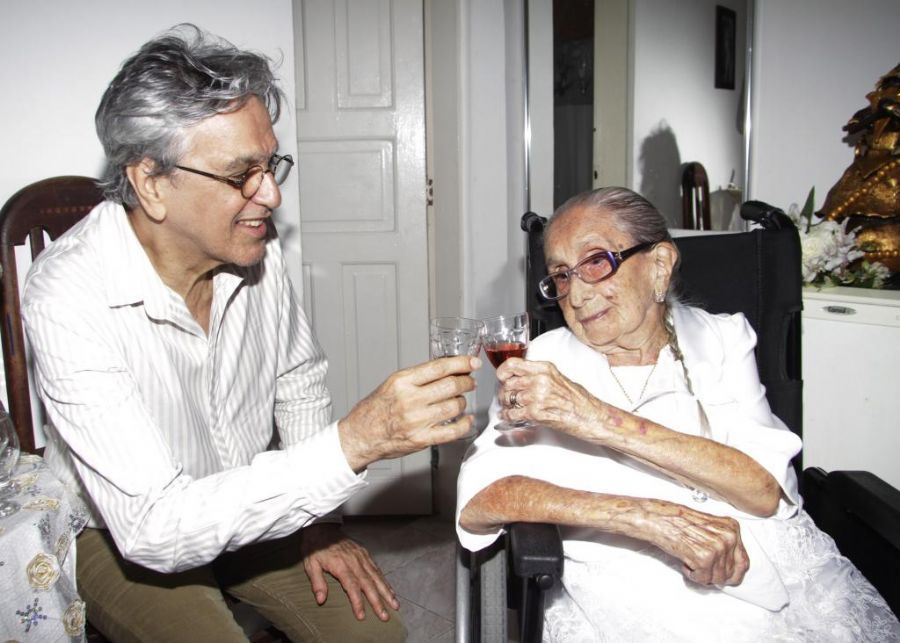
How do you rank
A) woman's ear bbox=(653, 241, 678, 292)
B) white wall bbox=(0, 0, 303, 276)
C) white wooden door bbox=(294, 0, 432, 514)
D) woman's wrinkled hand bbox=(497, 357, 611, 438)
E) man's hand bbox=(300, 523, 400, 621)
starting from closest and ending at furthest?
1. woman's wrinkled hand bbox=(497, 357, 611, 438)
2. man's hand bbox=(300, 523, 400, 621)
3. woman's ear bbox=(653, 241, 678, 292)
4. white wall bbox=(0, 0, 303, 276)
5. white wooden door bbox=(294, 0, 432, 514)

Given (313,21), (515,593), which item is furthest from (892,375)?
(313,21)

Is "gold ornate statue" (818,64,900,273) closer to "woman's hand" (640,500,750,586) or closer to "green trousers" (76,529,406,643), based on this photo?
"woman's hand" (640,500,750,586)

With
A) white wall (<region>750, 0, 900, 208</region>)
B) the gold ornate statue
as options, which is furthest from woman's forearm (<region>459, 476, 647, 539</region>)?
white wall (<region>750, 0, 900, 208</region>)

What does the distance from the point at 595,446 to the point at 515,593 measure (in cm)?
41

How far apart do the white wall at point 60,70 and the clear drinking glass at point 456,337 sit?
53.4 inches

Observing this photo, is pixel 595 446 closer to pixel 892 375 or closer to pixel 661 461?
pixel 661 461

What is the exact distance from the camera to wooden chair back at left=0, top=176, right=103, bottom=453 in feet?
5.84

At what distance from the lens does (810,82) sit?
294 cm

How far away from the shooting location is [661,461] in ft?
4.56

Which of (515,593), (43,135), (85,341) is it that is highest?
(43,135)

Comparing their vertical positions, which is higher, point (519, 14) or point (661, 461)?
point (519, 14)

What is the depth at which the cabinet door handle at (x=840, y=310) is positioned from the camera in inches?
95.9

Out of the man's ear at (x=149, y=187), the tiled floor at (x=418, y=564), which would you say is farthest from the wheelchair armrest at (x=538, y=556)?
the tiled floor at (x=418, y=564)

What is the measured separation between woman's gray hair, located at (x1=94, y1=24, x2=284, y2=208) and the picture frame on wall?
2.33 meters
